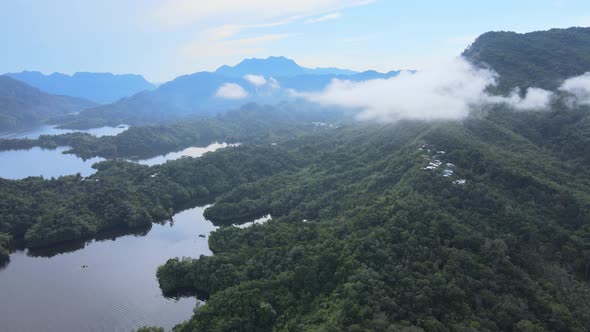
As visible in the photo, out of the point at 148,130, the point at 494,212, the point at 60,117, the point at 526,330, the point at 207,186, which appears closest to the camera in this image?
the point at 526,330

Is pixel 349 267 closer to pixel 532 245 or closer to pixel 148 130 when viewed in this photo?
pixel 532 245

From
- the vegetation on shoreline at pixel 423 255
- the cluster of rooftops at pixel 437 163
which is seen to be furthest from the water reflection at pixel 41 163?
the cluster of rooftops at pixel 437 163

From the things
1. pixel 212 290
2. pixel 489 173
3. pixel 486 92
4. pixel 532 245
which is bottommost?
pixel 212 290

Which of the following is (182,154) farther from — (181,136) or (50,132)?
(50,132)

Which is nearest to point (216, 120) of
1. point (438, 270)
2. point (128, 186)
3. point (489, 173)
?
point (128, 186)

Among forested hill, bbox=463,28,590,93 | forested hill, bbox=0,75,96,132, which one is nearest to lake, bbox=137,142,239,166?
forested hill, bbox=463,28,590,93

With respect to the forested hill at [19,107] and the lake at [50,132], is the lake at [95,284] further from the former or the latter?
the forested hill at [19,107]
